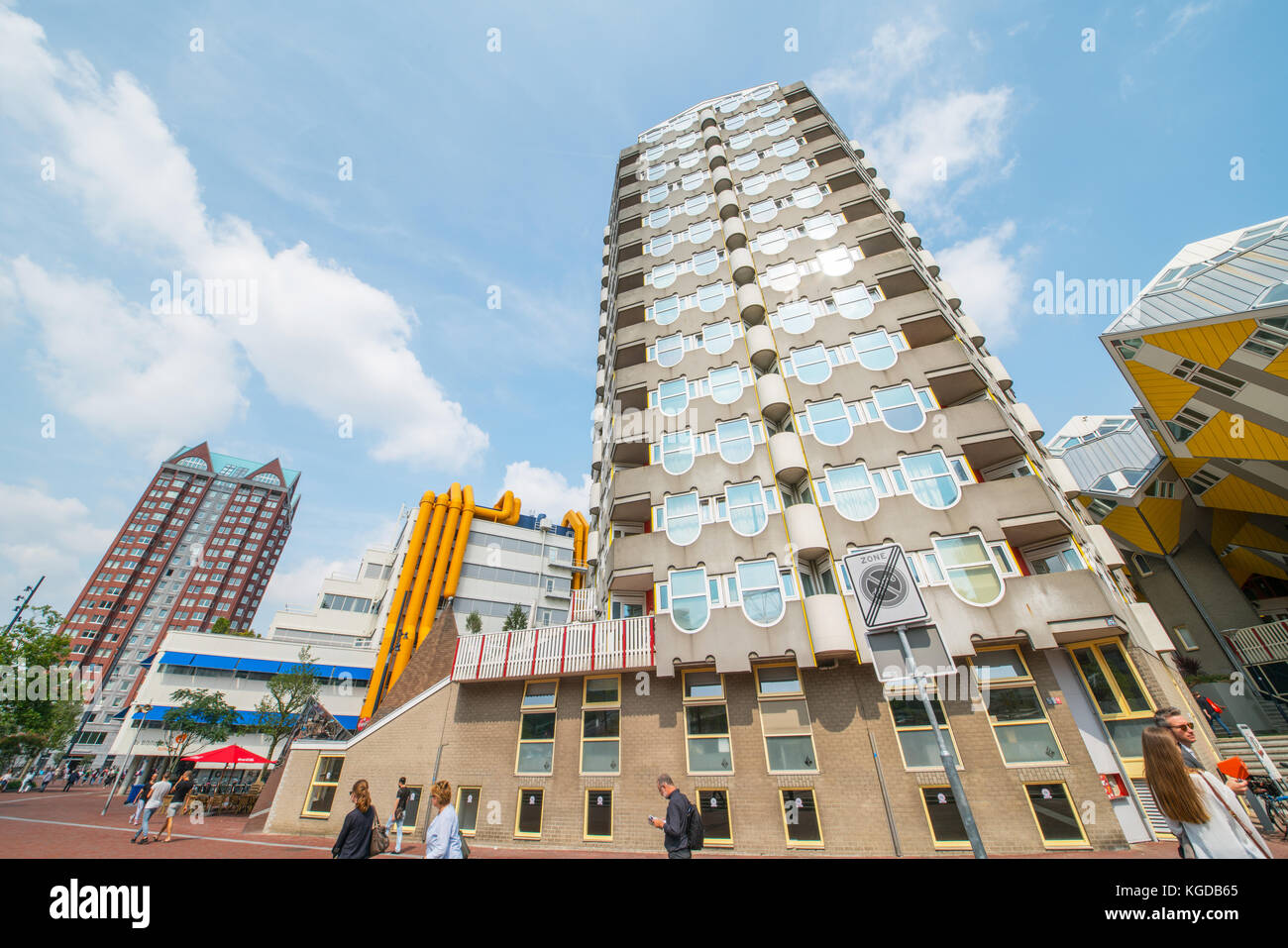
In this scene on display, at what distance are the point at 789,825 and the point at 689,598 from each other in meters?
7.09

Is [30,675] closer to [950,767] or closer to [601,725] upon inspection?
[601,725]

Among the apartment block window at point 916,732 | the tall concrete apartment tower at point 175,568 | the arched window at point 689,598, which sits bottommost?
the apartment block window at point 916,732

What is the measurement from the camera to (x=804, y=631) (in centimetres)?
1599

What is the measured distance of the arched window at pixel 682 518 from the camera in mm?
18875

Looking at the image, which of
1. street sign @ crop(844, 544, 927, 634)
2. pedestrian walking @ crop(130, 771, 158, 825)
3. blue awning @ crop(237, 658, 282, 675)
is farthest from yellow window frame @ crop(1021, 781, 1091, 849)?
blue awning @ crop(237, 658, 282, 675)

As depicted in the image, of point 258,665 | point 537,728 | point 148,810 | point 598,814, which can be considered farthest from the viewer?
point 258,665

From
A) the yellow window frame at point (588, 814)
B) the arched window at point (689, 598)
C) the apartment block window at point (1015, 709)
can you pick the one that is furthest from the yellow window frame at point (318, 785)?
the apartment block window at point (1015, 709)

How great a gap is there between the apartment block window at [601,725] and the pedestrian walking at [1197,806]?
14.8 meters

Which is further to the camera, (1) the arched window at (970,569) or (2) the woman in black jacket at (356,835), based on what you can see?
(1) the arched window at (970,569)

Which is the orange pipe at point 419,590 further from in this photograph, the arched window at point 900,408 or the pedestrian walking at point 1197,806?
the pedestrian walking at point 1197,806

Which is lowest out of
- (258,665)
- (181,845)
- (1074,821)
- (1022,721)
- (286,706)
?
(181,845)

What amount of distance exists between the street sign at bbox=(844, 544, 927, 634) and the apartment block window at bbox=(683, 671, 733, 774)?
32.0ft

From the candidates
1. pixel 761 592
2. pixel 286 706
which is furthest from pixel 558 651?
pixel 286 706

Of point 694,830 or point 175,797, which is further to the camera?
point 175,797
